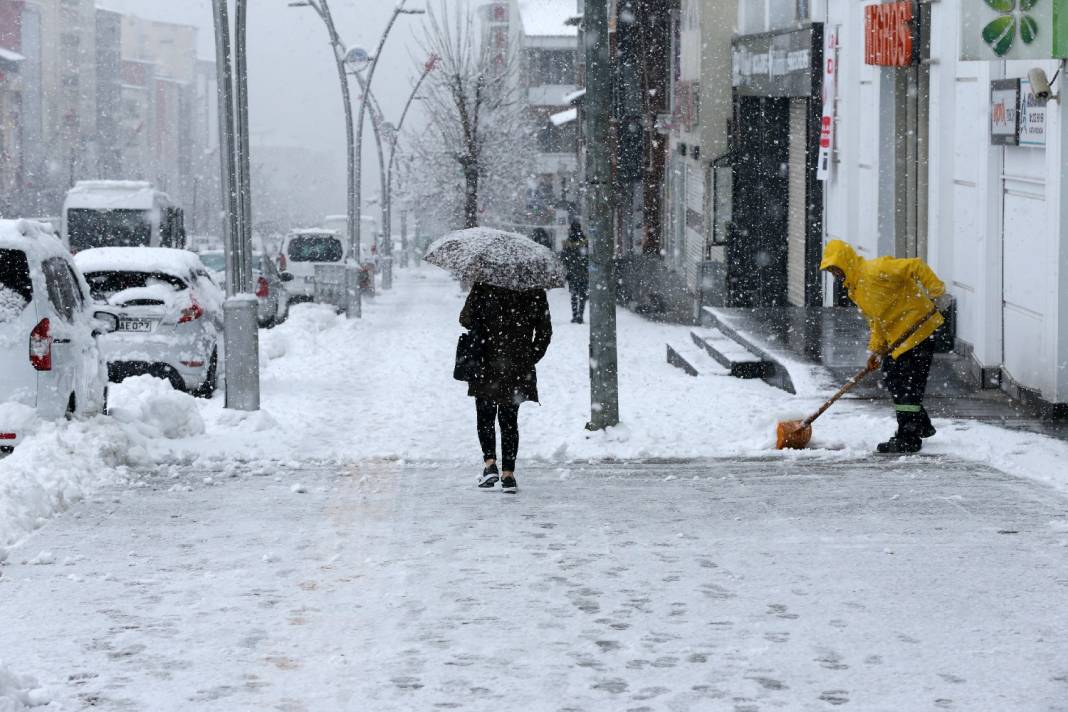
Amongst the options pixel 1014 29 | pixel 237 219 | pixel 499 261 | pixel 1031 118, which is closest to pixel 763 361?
pixel 1031 118

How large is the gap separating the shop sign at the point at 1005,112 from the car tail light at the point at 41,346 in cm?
790

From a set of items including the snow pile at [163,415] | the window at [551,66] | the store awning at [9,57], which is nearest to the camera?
the snow pile at [163,415]

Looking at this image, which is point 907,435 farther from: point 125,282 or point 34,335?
point 125,282

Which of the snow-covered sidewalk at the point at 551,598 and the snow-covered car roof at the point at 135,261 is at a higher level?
the snow-covered car roof at the point at 135,261

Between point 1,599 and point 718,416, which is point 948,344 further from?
point 1,599

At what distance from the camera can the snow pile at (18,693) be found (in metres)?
5.12

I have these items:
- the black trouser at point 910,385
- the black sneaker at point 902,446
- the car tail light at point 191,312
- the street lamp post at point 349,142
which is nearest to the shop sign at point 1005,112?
the black trouser at point 910,385

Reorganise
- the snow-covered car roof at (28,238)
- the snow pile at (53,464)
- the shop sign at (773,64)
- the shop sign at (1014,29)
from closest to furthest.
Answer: the snow pile at (53,464)
the snow-covered car roof at (28,238)
the shop sign at (1014,29)
the shop sign at (773,64)

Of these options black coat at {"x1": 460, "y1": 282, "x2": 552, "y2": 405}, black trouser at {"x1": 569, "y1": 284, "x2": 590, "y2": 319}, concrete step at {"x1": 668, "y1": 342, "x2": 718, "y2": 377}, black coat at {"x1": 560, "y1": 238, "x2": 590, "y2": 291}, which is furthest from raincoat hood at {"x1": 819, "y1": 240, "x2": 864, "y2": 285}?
black trouser at {"x1": 569, "y1": 284, "x2": 590, "y2": 319}

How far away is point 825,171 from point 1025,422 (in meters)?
11.2

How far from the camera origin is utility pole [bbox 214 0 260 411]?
14.0m

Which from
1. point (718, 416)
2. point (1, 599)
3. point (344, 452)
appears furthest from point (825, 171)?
point (1, 599)

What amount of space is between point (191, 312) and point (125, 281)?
26.9 inches

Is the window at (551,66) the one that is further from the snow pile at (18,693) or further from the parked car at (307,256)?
the snow pile at (18,693)
